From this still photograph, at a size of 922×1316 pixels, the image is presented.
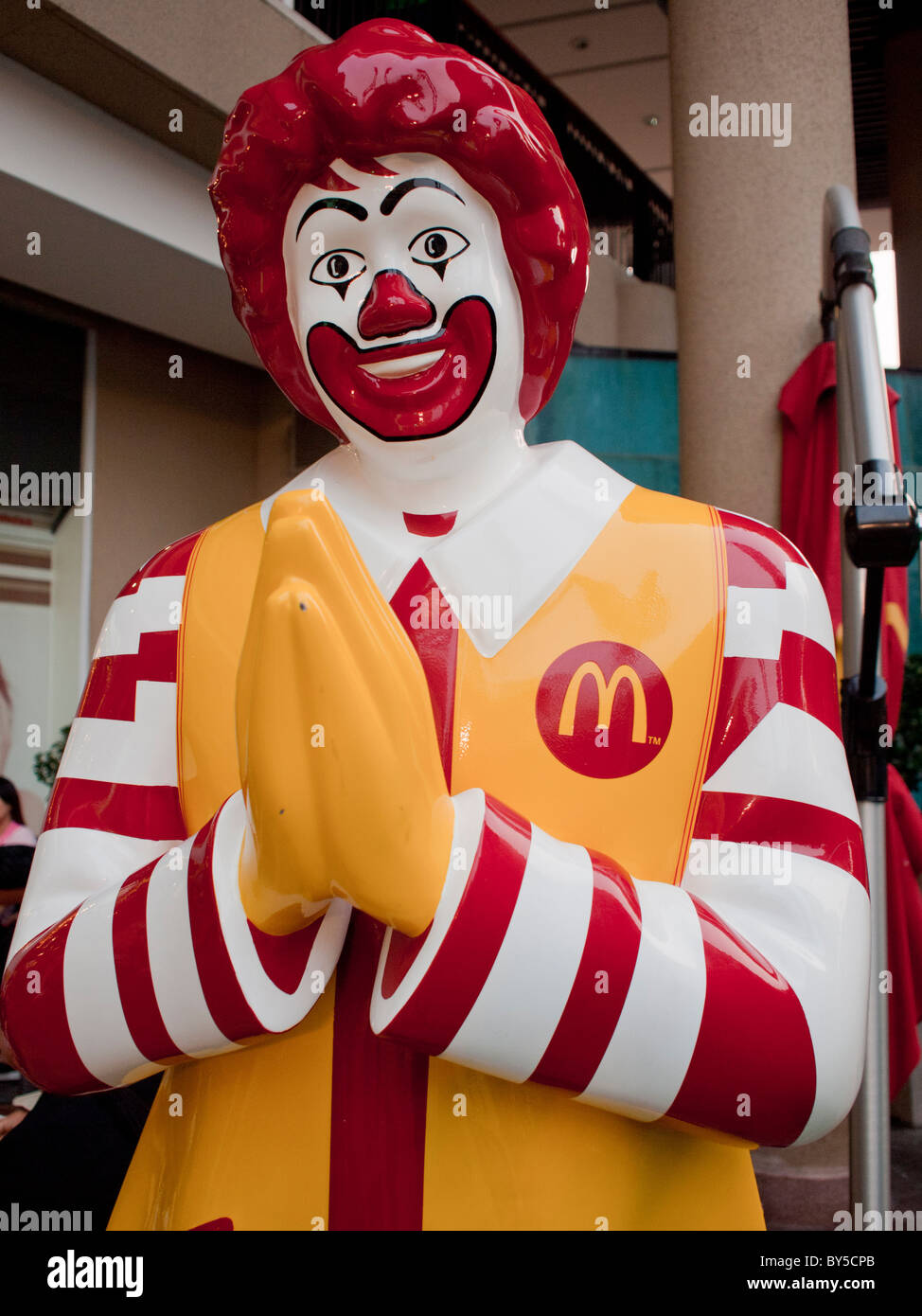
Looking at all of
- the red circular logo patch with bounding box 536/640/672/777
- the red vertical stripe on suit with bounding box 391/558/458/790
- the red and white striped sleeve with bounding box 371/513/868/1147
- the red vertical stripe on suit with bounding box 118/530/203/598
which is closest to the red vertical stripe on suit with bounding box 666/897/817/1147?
the red and white striped sleeve with bounding box 371/513/868/1147

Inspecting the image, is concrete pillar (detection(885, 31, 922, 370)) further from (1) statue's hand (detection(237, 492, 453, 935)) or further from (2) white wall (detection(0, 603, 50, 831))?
(1) statue's hand (detection(237, 492, 453, 935))

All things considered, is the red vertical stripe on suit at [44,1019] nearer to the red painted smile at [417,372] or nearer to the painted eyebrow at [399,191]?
the red painted smile at [417,372]

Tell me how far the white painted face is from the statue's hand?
0.35 meters

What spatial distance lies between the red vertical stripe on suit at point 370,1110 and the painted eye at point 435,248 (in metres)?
0.50

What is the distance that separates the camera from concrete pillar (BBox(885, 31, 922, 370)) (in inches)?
261

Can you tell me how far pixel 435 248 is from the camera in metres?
1.20

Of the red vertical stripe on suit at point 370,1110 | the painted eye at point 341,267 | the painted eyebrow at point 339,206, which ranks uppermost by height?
the painted eyebrow at point 339,206

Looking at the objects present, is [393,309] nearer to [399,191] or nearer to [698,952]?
[399,191]

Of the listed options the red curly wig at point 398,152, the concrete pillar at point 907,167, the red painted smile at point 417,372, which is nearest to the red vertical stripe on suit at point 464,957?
the red painted smile at point 417,372

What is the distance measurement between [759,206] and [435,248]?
7.73 ft

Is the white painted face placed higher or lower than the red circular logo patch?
higher

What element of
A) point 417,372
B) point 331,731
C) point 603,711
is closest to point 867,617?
point 603,711

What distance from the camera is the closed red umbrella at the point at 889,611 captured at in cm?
198
